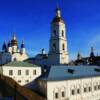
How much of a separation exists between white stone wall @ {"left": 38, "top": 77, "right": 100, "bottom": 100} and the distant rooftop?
767 mm

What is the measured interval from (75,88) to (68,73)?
3.20 m

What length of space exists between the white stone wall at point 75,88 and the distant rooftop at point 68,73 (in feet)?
2.52

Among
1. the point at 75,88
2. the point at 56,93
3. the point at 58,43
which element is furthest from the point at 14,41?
the point at 56,93

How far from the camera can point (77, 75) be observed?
45406 mm

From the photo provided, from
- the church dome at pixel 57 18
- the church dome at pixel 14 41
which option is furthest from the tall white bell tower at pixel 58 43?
the church dome at pixel 14 41

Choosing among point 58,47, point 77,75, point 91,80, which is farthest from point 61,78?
point 58,47

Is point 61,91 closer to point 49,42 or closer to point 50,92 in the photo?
point 50,92

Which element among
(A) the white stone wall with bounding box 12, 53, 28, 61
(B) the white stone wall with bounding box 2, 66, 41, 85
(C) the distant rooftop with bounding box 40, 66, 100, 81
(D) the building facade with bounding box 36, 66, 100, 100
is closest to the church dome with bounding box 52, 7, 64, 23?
(A) the white stone wall with bounding box 12, 53, 28, 61

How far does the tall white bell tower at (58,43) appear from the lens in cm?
6656

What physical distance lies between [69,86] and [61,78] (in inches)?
108

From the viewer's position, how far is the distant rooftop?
40556mm

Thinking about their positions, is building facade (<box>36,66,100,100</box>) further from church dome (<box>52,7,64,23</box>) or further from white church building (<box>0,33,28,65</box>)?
white church building (<box>0,33,28,65</box>)

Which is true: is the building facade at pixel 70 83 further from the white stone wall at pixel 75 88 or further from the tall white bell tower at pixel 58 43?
the tall white bell tower at pixel 58 43

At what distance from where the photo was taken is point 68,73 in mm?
44000
